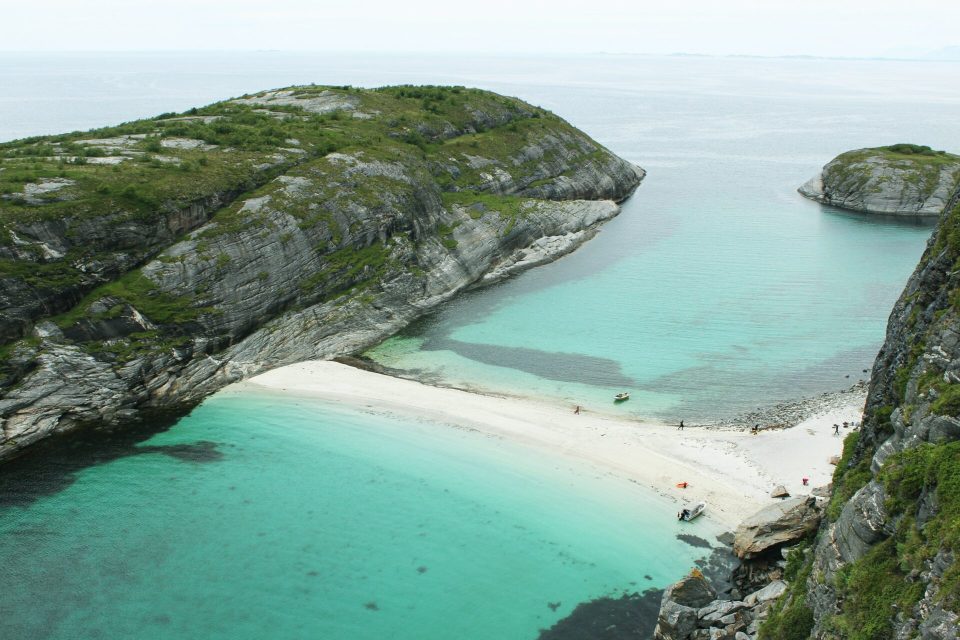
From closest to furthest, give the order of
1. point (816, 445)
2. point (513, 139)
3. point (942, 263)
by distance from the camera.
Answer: point (942, 263)
point (816, 445)
point (513, 139)

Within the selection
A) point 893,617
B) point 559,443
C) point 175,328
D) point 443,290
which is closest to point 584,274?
point 443,290

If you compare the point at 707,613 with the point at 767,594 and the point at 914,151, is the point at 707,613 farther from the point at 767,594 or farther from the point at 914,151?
the point at 914,151

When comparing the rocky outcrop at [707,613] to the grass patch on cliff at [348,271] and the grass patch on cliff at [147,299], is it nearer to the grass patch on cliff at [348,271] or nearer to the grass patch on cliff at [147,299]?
the grass patch on cliff at [147,299]

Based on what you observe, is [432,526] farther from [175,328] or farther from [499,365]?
[175,328]

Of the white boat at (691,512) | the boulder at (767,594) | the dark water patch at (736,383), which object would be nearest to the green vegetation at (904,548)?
the boulder at (767,594)

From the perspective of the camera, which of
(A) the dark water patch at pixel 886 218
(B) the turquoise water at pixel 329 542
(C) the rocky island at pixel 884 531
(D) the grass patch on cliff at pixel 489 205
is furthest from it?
(A) the dark water patch at pixel 886 218

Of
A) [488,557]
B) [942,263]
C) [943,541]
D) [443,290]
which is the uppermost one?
[942,263]
